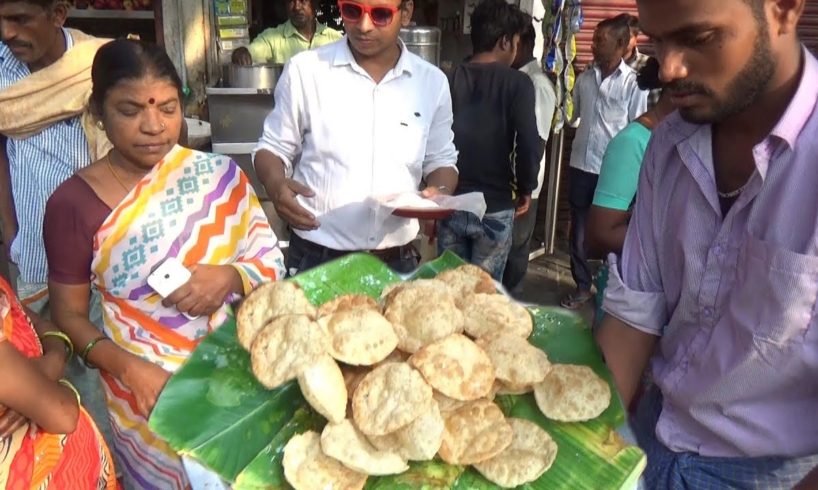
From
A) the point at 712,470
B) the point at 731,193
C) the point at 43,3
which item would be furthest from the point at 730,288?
the point at 43,3

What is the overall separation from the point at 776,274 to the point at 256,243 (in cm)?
139

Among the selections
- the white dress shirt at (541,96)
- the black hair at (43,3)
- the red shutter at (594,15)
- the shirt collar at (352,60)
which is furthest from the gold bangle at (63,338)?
the red shutter at (594,15)

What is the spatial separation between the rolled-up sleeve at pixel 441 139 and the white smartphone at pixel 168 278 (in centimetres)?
130

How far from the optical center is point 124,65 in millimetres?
1651

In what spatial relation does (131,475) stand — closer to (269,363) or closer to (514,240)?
(269,363)

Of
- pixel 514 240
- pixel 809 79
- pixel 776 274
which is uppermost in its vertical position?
pixel 809 79

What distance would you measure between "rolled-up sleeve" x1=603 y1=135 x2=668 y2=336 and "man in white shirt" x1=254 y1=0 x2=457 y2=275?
1019 mm

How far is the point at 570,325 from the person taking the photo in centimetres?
130

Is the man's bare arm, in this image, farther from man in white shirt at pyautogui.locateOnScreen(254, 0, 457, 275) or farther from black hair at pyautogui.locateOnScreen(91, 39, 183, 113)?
black hair at pyautogui.locateOnScreen(91, 39, 183, 113)

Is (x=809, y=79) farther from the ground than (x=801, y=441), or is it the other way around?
(x=809, y=79)

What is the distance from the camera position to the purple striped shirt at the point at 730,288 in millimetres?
1085

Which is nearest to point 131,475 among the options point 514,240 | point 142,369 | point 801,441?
point 142,369

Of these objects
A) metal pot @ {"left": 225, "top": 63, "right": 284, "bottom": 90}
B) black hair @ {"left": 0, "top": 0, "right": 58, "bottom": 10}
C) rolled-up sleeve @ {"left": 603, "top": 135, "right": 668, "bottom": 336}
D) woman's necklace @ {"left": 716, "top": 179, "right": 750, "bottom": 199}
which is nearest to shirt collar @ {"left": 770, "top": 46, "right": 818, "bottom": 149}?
woman's necklace @ {"left": 716, "top": 179, "right": 750, "bottom": 199}

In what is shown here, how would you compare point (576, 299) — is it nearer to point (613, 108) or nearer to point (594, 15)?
point (613, 108)
